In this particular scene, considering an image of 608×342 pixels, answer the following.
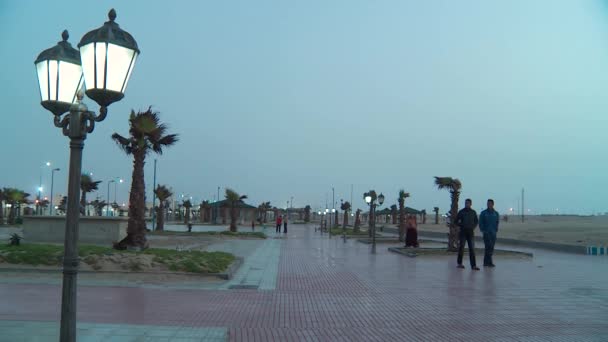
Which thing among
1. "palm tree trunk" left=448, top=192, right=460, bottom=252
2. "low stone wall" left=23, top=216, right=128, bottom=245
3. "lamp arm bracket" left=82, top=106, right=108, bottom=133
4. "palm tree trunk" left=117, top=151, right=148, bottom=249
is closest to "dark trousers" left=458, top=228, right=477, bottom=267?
"palm tree trunk" left=448, top=192, right=460, bottom=252

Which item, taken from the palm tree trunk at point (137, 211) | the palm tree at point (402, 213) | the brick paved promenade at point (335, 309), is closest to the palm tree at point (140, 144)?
the palm tree trunk at point (137, 211)

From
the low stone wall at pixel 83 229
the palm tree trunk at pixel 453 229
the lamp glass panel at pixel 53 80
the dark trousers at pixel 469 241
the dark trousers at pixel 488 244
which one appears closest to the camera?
the lamp glass panel at pixel 53 80

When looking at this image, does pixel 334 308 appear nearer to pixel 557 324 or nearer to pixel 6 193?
pixel 557 324

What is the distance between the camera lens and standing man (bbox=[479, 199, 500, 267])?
16422mm

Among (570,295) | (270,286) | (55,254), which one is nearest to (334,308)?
(270,286)

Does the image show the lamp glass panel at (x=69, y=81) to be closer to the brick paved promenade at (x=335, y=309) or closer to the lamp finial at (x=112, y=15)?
the lamp finial at (x=112, y=15)

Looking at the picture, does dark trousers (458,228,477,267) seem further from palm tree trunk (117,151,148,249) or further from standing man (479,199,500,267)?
palm tree trunk (117,151,148,249)

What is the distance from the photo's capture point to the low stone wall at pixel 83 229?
68.7ft

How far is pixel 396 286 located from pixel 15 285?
7.69 meters

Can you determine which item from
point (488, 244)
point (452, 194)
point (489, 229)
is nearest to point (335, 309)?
point (488, 244)

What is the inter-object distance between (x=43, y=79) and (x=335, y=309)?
6062 mm

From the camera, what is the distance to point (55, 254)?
13.4m

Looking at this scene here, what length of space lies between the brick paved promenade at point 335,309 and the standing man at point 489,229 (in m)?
2.18

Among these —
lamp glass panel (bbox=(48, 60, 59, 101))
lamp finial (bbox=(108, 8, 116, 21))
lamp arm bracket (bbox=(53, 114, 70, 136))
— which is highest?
lamp finial (bbox=(108, 8, 116, 21))
